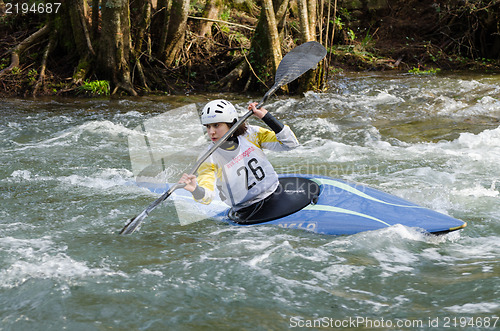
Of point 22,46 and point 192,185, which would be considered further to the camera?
point 22,46

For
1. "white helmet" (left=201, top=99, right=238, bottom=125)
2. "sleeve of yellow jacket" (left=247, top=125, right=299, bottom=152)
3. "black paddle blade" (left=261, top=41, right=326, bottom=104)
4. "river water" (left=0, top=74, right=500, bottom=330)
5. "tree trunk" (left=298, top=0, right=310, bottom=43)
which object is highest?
"tree trunk" (left=298, top=0, right=310, bottom=43)

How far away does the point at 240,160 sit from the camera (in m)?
3.54

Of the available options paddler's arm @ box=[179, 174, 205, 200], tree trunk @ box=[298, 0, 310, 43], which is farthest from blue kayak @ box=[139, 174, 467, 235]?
tree trunk @ box=[298, 0, 310, 43]

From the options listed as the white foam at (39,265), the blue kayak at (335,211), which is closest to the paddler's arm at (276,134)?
the blue kayak at (335,211)

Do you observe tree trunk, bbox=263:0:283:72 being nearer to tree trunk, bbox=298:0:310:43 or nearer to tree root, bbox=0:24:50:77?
tree trunk, bbox=298:0:310:43

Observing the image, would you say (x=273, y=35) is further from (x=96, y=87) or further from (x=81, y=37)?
(x=81, y=37)

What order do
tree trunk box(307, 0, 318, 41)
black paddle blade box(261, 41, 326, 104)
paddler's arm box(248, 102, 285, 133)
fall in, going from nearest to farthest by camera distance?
paddler's arm box(248, 102, 285, 133) < black paddle blade box(261, 41, 326, 104) < tree trunk box(307, 0, 318, 41)

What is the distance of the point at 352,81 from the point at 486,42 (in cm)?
381

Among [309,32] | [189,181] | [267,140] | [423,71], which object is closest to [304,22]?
[309,32]

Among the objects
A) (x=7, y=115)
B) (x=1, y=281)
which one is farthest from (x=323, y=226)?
(x=7, y=115)

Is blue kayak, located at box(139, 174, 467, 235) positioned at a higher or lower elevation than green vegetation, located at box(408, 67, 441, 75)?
lower

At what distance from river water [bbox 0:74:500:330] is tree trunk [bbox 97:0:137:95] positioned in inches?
108

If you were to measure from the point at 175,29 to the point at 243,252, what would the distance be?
713 cm

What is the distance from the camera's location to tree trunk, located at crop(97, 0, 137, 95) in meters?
8.35
